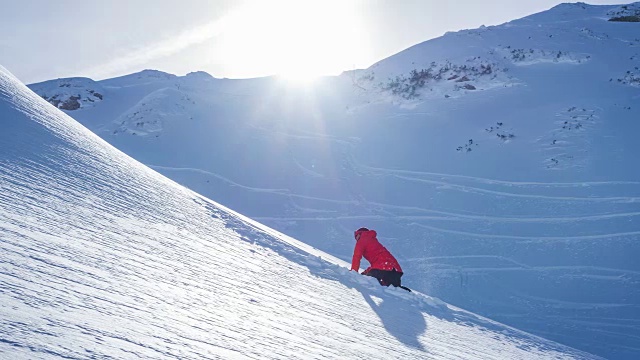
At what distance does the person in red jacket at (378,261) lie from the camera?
665 centimetres

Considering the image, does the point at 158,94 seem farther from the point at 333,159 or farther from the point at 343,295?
the point at 343,295

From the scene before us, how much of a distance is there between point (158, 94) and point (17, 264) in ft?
71.7

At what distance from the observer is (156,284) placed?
313cm

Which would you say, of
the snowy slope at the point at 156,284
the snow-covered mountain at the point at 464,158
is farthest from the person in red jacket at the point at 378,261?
the snow-covered mountain at the point at 464,158

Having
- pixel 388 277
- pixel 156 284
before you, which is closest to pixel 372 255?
pixel 388 277

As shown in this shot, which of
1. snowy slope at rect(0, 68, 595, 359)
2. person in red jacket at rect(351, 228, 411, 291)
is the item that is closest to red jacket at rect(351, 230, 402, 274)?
person in red jacket at rect(351, 228, 411, 291)

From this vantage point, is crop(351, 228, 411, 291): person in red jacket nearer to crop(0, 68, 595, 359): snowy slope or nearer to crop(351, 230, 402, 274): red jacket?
crop(351, 230, 402, 274): red jacket

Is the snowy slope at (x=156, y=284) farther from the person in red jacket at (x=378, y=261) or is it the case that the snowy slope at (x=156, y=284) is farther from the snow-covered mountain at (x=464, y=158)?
the snow-covered mountain at (x=464, y=158)

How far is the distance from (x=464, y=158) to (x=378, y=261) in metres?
9.51

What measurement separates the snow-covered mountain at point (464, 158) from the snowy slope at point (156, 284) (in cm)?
412

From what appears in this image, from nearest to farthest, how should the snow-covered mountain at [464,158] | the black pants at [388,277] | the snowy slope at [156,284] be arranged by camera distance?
the snowy slope at [156,284] → the black pants at [388,277] → the snow-covered mountain at [464,158]

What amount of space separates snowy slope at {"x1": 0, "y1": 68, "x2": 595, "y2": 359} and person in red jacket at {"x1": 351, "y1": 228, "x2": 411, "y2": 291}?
37 centimetres

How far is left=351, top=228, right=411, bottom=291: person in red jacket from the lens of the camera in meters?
6.65

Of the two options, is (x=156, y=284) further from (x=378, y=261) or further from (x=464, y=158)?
(x=464, y=158)
